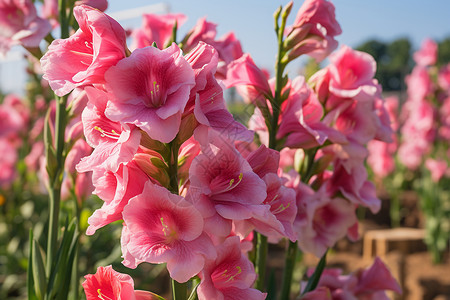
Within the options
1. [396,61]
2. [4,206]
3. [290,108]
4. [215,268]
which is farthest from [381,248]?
[396,61]

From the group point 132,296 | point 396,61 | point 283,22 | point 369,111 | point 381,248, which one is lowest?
point 396,61

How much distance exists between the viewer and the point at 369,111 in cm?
100

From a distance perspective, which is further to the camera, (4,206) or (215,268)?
(4,206)

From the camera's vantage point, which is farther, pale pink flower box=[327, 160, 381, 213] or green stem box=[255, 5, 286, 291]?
pale pink flower box=[327, 160, 381, 213]

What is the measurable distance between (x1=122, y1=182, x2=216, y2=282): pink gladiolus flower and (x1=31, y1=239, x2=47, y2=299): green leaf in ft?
1.27

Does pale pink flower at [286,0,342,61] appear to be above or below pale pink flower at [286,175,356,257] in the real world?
above

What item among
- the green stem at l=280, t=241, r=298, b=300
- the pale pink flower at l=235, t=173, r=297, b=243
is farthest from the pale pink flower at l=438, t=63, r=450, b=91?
the pale pink flower at l=235, t=173, r=297, b=243

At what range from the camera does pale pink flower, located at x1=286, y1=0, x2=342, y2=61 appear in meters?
0.93

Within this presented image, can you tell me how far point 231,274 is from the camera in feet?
2.10

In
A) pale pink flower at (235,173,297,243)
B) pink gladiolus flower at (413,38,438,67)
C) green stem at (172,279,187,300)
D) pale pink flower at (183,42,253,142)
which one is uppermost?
pale pink flower at (183,42,253,142)

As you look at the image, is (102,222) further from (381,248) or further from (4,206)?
(381,248)

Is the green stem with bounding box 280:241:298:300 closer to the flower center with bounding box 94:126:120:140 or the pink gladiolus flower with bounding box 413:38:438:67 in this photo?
the flower center with bounding box 94:126:120:140

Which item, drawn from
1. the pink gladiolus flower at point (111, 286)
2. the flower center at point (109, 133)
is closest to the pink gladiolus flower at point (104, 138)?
the flower center at point (109, 133)

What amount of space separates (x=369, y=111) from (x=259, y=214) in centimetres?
53
